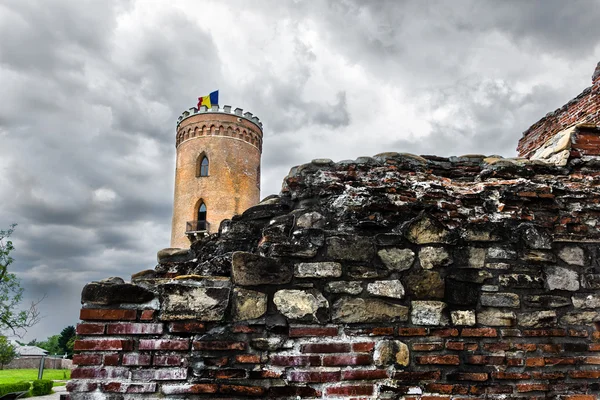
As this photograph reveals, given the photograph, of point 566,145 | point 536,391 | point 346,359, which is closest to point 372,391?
point 346,359

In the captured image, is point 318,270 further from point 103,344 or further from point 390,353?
point 103,344

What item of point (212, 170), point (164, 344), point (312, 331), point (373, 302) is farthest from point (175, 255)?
point (212, 170)

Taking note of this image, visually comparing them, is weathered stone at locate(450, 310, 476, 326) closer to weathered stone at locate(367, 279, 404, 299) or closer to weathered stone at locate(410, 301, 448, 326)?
weathered stone at locate(410, 301, 448, 326)

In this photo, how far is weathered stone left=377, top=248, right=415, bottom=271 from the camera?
3170mm

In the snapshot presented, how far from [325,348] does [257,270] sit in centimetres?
65

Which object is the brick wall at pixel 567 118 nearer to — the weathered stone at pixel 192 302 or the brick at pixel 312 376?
the brick at pixel 312 376

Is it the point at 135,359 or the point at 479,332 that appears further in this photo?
the point at 479,332

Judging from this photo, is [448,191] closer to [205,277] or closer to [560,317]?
[560,317]

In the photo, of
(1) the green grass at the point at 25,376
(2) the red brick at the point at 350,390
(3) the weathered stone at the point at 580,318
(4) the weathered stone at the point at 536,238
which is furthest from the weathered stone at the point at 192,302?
(1) the green grass at the point at 25,376

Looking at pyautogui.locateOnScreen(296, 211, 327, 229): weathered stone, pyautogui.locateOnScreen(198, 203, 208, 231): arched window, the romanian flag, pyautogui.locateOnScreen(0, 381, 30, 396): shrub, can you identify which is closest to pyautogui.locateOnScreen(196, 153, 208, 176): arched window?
pyautogui.locateOnScreen(198, 203, 208, 231): arched window

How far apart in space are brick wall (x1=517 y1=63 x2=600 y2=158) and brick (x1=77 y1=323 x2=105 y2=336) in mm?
4945

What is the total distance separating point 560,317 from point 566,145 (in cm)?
148

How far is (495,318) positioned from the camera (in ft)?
10.4

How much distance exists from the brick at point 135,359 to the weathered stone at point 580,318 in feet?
9.13
